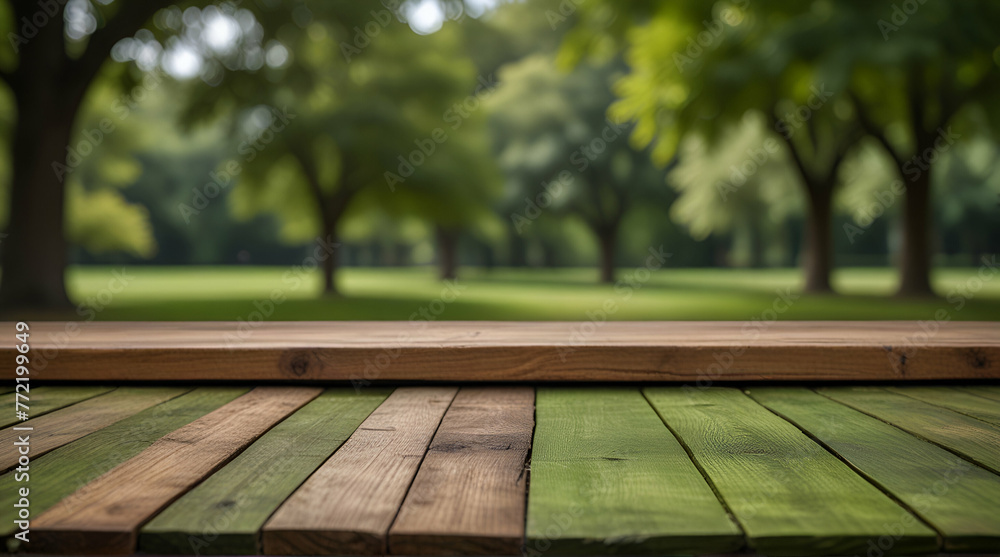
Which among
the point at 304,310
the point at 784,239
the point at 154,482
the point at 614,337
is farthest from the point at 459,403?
the point at 784,239

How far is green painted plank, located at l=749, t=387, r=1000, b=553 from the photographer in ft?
3.83

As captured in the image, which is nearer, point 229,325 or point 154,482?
point 154,482

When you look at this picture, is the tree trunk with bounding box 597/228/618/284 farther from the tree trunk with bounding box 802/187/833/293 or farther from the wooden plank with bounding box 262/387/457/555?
the wooden plank with bounding box 262/387/457/555

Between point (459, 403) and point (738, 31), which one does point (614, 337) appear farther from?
point (738, 31)

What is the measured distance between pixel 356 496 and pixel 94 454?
814 mm

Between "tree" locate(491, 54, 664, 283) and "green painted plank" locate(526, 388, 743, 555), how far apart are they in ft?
51.2

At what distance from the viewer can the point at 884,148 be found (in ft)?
35.9

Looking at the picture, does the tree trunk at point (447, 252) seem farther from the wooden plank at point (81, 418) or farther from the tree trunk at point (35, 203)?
the wooden plank at point (81, 418)

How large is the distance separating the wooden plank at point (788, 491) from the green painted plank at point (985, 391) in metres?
1.01

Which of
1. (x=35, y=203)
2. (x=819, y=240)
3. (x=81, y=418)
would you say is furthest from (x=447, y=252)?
(x=81, y=418)

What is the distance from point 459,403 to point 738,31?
27.9ft

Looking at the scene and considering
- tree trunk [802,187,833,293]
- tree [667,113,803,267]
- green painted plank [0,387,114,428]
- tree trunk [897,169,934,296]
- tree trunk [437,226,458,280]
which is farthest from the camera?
tree trunk [437,226,458,280]

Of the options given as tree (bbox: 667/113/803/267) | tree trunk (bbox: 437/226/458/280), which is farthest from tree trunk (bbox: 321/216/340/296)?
tree (bbox: 667/113/803/267)

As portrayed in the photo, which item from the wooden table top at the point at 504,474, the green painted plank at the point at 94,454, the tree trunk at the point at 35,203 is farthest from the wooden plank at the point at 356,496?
the tree trunk at the point at 35,203
